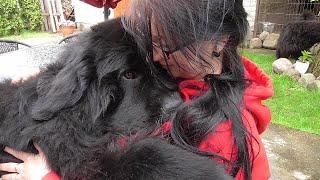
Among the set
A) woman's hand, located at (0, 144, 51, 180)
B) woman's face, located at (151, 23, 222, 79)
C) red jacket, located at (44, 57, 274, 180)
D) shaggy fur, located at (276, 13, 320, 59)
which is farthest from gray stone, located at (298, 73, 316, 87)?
woman's hand, located at (0, 144, 51, 180)

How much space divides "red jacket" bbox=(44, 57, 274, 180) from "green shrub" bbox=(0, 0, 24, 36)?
10.4 m

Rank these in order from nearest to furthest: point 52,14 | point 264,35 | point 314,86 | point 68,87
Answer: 1. point 68,87
2. point 314,86
3. point 264,35
4. point 52,14

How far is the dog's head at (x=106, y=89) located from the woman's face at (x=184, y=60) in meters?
0.07

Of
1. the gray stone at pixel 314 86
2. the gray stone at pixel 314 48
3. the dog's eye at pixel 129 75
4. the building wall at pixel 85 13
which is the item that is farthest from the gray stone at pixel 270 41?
the dog's eye at pixel 129 75

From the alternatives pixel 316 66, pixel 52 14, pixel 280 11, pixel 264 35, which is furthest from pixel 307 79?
pixel 52 14

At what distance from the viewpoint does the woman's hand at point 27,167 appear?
1185mm

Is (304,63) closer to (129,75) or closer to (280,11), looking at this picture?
(280,11)

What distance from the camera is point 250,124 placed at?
1.26 meters

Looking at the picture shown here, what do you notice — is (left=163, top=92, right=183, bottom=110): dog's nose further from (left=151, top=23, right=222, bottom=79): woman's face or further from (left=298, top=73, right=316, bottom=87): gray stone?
(left=298, top=73, right=316, bottom=87): gray stone

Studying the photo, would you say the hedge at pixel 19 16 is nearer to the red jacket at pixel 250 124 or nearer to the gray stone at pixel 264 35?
the gray stone at pixel 264 35

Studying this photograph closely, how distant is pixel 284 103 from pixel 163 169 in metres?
4.02

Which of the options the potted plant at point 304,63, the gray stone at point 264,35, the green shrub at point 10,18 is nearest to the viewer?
the potted plant at point 304,63

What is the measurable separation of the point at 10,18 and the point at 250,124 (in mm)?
10903

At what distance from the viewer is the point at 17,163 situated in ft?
4.29
